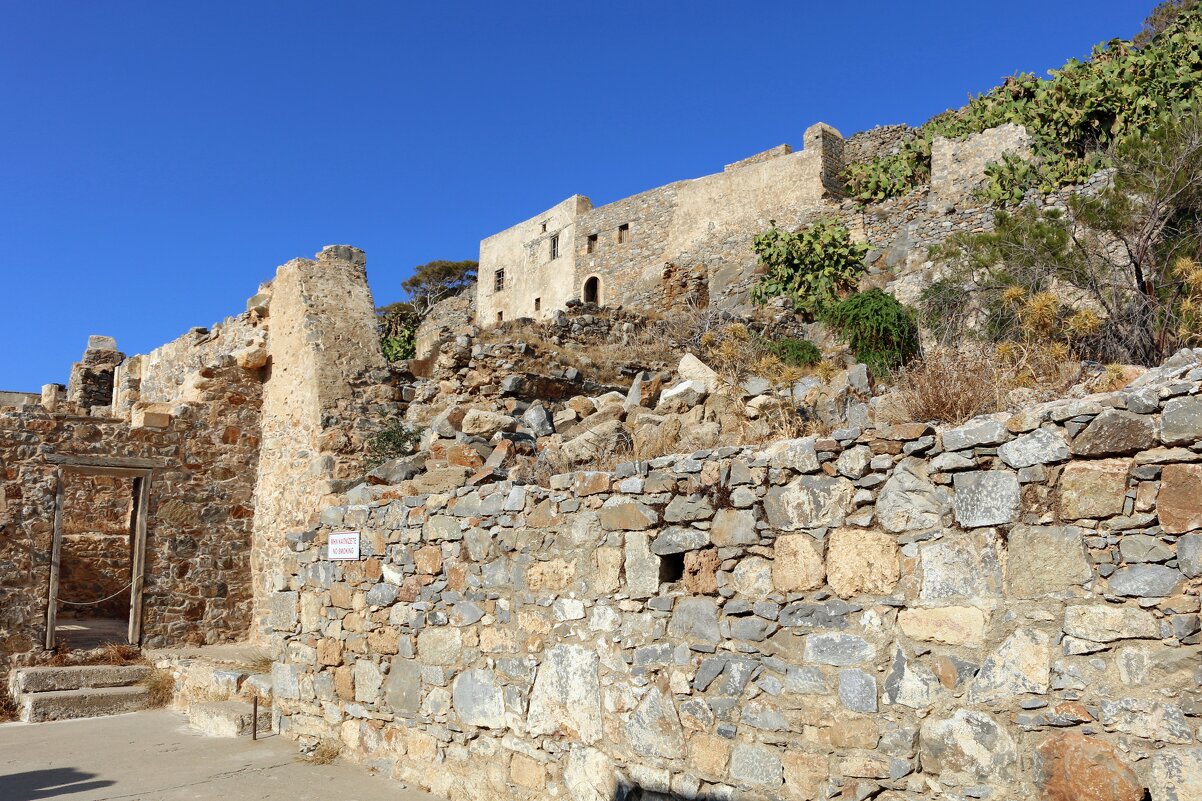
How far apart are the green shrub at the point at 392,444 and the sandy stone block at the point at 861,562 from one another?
632 cm

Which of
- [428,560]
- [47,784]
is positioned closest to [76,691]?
[47,784]

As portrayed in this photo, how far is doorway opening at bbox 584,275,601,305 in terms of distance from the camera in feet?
94.7

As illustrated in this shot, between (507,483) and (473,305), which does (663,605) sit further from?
(473,305)

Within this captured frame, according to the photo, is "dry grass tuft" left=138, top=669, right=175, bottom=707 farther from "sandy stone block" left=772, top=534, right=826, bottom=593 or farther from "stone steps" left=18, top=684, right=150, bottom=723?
"sandy stone block" left=772, top=534, right=826, bottom=593

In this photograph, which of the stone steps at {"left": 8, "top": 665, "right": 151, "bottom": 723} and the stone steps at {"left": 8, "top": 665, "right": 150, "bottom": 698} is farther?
the stone steps at {"left": 8, "top": 665, "right": 150, "bottom": 698}

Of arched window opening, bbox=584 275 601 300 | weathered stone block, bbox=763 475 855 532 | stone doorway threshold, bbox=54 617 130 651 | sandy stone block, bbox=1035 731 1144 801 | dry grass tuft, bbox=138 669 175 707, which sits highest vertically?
arched window opening, bbox=584 275 601 300

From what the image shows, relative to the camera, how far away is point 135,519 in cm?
1132

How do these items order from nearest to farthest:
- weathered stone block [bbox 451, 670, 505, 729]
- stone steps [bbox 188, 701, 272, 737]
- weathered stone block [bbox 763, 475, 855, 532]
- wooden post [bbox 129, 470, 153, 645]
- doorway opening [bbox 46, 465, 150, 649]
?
weathered stone block [bbox 763, 475, 855, 532] < weathered stone block [bbox 451, 670, 505, 729] < stone steps [bbox 188, 701, 272, 737] < wooden post [bbox 129, 470, 153, 645] < doorway opening [bbox 46, 465, 150, 649]

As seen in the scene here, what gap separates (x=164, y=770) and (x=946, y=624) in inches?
242

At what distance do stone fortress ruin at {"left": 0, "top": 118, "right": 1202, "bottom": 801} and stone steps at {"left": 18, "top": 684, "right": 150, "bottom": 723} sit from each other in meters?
0.04

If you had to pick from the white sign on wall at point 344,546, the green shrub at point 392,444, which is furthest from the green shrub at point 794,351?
the white sign on wall at point 344,546

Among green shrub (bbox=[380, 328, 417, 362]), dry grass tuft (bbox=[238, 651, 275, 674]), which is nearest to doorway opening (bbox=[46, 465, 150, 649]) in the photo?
dry grass tuft (bbox=[238, 651, 275, 674])

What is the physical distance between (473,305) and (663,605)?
2995 cm

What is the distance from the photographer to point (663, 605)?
4812mm
